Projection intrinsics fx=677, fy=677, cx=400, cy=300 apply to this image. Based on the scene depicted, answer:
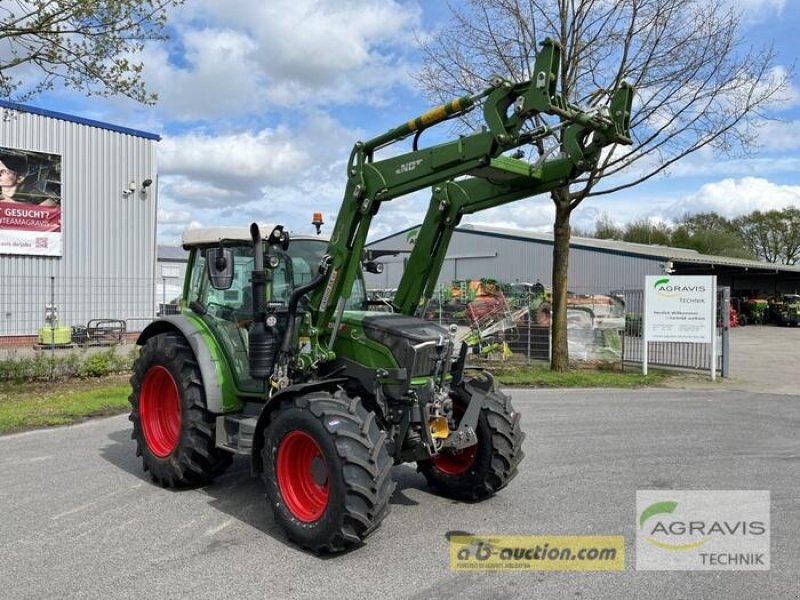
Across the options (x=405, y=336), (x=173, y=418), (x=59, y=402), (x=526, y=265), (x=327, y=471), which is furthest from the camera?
(x=526, y=265)

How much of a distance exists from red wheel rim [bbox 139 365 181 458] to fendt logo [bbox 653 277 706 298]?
10731 mm

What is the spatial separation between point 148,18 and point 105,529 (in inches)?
326

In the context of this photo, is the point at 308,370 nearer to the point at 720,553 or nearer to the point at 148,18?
the point at 720,553

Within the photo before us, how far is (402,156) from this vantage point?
5.08 meters

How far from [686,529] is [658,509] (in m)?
0.45

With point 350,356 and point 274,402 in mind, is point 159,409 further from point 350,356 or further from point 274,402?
point 350,356

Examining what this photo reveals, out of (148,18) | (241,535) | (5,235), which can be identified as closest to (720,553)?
(241,535)

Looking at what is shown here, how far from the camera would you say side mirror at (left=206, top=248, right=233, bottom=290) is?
17.8 ft

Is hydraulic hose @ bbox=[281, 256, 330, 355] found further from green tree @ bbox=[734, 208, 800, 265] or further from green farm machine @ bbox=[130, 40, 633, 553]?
green tree @ bbox=[734, 208, 800, 265]

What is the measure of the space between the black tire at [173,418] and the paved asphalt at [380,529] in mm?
211

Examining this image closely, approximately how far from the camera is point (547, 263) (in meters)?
36.8

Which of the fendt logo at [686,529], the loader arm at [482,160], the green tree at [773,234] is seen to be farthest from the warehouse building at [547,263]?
the fendt logo at [686,529]

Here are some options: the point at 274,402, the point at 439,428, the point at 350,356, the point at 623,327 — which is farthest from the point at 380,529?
the point at 623,327
